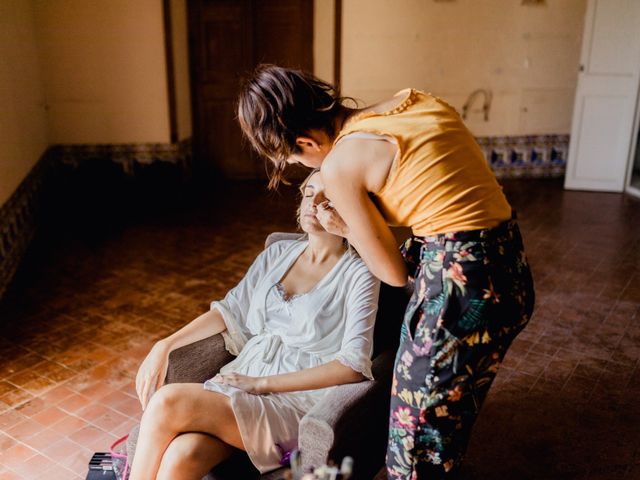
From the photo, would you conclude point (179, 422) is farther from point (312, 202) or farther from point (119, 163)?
point (119, 163)

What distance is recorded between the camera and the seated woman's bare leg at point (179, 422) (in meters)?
1.86

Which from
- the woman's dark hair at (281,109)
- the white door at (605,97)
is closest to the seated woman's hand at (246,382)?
the woman's dark hair at (281,109)

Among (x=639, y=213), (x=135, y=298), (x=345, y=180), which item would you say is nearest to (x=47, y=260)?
(x=135, y=298)

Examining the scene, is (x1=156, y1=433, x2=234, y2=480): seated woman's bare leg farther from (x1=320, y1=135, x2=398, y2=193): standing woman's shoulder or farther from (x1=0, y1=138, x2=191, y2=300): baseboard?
(x1=0, y1=138, x2=191, y2=300): baseboard

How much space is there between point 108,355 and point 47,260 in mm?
1785

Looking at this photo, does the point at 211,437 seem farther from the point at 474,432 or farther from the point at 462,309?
the point at 474,432

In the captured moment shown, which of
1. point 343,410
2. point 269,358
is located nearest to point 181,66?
point 269,358

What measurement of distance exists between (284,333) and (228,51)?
5.40m

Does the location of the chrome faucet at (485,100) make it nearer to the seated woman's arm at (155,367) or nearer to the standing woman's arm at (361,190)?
the seated woman's arm at (155,367)

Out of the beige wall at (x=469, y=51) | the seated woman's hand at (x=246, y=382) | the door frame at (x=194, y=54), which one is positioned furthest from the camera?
the beige wall at (x=469, y=51)

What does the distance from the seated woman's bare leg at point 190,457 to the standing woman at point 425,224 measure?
0.55m

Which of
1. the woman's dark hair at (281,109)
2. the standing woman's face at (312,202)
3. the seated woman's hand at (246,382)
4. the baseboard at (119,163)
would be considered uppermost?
the woman's dark hair at (281,109)

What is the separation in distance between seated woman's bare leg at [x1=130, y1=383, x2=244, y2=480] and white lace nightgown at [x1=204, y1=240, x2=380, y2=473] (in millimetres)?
41

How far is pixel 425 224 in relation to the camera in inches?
62.7
